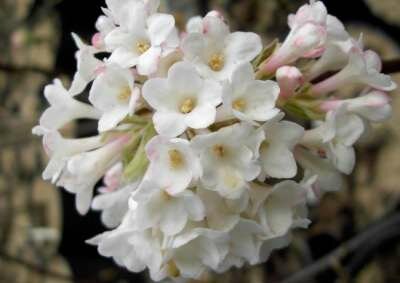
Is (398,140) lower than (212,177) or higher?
lower

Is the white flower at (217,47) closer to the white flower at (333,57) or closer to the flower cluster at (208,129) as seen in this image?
the flower cluster at (208,129)

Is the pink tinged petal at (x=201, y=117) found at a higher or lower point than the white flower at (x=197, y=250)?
higher

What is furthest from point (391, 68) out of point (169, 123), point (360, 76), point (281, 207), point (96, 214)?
point (96, 214)

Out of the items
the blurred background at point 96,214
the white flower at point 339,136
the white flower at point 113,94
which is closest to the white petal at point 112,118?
the white flower at point 113,94

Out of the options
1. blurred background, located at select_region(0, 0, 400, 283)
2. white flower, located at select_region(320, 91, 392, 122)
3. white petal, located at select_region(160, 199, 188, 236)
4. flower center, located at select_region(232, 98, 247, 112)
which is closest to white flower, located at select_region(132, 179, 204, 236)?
white petal, located at select_region(160, 199, 188, 236)

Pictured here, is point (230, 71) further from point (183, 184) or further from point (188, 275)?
point (188, 275)

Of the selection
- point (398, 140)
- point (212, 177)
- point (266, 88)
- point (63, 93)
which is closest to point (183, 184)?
point (212, 177)
